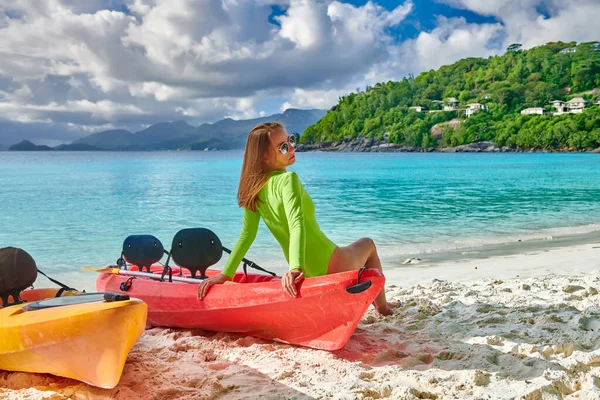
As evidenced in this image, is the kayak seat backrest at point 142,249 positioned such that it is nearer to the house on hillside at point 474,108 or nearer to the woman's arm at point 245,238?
the woman's arm at point 245,238

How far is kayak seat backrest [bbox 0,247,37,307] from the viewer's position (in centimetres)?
389

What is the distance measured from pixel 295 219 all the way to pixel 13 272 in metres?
2.12

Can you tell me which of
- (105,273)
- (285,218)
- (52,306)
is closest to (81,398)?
(52,306)

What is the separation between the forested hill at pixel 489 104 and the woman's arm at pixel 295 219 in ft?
352

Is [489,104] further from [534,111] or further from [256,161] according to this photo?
[256,161]

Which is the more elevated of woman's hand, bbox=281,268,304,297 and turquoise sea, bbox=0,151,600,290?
woman's hand, bbox=281,268,304,297

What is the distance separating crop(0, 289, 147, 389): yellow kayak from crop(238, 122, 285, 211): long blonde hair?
1.09m

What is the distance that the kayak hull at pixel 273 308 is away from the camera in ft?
11.4

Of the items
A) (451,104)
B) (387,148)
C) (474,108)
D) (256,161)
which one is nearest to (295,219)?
(256,161)

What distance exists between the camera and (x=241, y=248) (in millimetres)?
4016

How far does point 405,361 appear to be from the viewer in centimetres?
353

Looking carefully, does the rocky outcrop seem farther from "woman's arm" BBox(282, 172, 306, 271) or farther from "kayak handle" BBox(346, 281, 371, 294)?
"kayak handle" BBox(346, 281, 371, 294)

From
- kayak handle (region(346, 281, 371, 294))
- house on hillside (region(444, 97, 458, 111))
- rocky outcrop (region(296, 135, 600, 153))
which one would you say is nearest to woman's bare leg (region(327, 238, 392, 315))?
kayak handle (region(346, 281, 371, 294))

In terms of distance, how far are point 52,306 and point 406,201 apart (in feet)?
62.3
